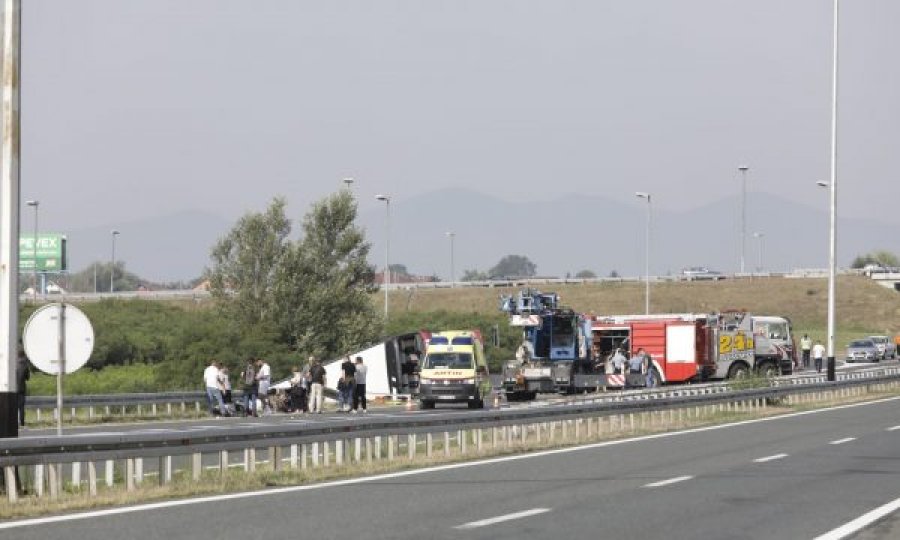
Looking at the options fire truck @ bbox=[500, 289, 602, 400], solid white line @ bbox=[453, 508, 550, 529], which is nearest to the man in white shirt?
fire truck @ bbox=[500, 289, 602, 400]

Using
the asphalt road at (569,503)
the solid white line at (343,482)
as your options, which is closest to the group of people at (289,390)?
the solid white line at (343,482)

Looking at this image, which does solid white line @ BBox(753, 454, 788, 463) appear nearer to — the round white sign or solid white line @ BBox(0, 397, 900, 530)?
solid white line @ BBox(0, 397, 900, 530)

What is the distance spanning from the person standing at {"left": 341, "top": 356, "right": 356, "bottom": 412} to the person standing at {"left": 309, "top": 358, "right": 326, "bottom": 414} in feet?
2.27

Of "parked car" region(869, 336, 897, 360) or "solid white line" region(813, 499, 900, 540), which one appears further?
"parked car" region(869, 336, 897, 360)

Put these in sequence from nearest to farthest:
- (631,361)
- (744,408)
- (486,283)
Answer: (744,408)
(631,361)
(486,283)

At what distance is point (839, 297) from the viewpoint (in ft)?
440

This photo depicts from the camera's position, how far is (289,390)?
4706 centimetres

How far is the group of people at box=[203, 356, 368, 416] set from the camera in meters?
43.1

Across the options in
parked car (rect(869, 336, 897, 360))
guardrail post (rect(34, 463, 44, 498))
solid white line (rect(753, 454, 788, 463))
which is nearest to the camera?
guardrail post (rect(34, 463, 44, 498))

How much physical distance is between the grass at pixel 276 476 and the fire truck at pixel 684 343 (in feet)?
75.1

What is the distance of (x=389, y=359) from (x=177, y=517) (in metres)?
38.1

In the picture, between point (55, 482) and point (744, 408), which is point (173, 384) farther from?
point (55, 482)

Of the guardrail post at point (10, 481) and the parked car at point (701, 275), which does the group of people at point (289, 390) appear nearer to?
the guardrail post at point (10, 481)

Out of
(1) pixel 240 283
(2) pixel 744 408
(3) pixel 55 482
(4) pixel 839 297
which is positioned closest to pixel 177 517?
(3) pixel 55 482
